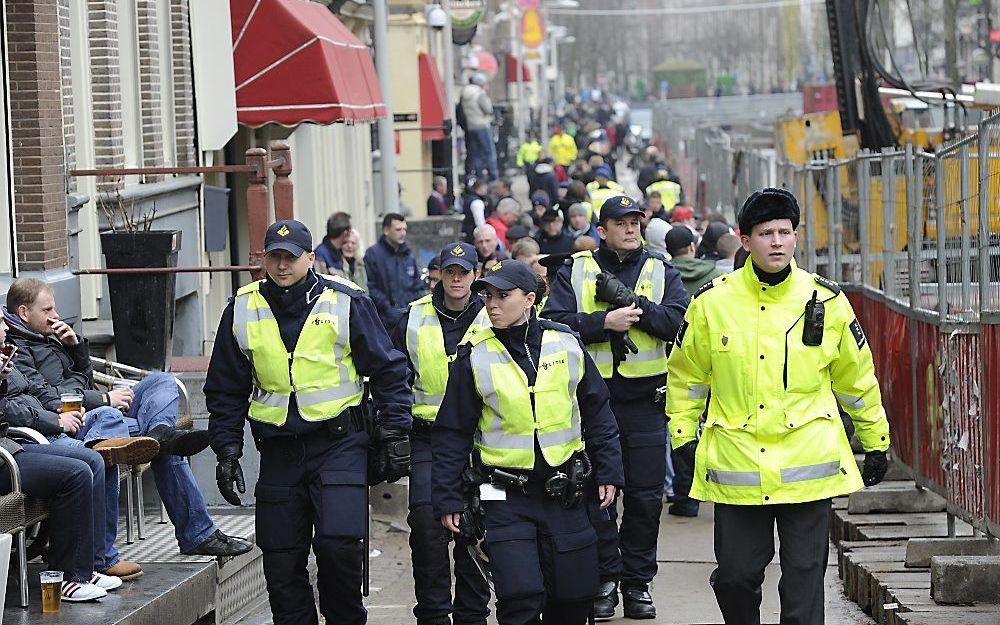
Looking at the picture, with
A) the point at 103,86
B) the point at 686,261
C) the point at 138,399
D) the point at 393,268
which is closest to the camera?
the point at 138,399

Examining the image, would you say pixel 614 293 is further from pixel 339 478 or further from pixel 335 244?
pixel 335 244

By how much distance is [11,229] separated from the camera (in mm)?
10828

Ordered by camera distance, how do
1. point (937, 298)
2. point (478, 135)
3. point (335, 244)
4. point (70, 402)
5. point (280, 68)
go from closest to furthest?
1. point (70, 402)
2. point (937, 298)
3. point (335, 244)
4. point (280, 68)
5. point (478, 135)

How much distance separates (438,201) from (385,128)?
741cm

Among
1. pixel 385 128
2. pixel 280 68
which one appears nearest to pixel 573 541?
pixel 280 68

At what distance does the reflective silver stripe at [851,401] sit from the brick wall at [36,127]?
229 inches

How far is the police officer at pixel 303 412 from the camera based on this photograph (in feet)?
24.9

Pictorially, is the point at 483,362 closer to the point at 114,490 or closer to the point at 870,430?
the point at 870,430

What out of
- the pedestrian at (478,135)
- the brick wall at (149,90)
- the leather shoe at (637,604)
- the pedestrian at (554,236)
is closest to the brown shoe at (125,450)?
the leather shoe at (637,604)

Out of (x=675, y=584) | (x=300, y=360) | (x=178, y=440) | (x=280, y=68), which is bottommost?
(x=675, y=584)

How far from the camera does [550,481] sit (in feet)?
22.9

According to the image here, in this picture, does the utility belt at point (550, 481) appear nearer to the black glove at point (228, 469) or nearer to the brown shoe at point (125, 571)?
the black glove at point (228, 469)

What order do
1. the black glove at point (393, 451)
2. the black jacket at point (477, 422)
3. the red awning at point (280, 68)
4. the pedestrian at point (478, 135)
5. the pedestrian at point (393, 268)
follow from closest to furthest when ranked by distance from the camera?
the black jacket at point (477, 422) < the black glove at point (393, 451) < the pedestrian at point (393, 268) < the red awning at point (280, 68) < the pedestrian at point (478, 135)

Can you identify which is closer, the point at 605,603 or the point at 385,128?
the point at 605,603
